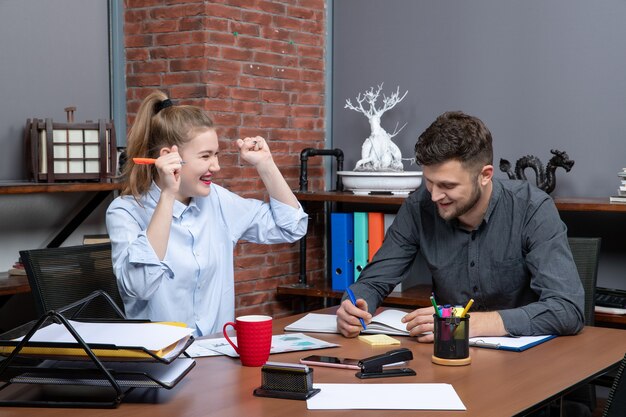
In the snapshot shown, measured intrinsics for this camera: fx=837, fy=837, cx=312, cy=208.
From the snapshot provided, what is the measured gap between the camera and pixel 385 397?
5.27 feet

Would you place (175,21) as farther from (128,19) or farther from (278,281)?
(278,281)

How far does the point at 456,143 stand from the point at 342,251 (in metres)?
1.57

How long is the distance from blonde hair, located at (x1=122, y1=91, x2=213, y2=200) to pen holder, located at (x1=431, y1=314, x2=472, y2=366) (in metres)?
0.97

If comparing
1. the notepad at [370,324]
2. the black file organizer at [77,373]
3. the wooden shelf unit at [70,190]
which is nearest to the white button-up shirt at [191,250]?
the notepad at [370,324]

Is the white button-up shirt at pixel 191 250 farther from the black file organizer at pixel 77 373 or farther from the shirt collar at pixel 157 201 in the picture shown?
the black file organizer at pixel 77 373

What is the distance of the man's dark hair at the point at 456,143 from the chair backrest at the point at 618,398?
3.35 ft

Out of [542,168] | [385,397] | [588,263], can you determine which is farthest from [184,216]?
[542,168]

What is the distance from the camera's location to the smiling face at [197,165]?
238 centimetres

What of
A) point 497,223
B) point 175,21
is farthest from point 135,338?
point 175,21

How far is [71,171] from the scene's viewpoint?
324 cm

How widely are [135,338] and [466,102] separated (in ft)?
8.45

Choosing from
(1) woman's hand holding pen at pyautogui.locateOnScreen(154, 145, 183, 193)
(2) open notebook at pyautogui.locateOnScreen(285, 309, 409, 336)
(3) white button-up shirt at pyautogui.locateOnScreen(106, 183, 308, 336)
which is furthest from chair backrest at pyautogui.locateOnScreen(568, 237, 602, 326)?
Result: (1) woman's hand holding pen at pyautogui.locateOnScreen(154, 145, 183, 193)

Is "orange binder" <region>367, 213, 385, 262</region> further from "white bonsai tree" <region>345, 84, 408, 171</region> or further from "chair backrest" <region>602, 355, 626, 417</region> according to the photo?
"chair backrest" <region>602, 355, 626, 417</region>

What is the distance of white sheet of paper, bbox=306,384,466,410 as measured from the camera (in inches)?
60.9
